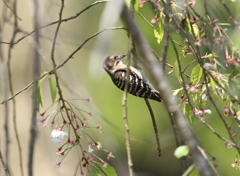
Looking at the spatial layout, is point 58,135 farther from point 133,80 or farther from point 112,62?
point 112,62

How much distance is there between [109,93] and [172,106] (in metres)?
3.29

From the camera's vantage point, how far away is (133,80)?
292 centimetres

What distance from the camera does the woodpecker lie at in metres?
2.81

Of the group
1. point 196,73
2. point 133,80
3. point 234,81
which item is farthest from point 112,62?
point 234,81

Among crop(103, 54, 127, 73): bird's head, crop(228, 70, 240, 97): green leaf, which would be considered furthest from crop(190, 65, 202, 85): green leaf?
crop(103, 54, 127, 73): bird's head

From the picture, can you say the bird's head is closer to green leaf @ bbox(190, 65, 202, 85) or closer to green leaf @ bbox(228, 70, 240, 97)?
green leaf @ bbox(190, 65, 202, 85)

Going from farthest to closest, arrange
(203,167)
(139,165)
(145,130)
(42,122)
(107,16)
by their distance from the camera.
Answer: (139,165), (145,130), (42,122), (107,16), (203,167)

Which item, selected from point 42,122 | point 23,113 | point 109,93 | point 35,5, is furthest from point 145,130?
point 35,5

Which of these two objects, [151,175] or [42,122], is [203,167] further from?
[151,175]

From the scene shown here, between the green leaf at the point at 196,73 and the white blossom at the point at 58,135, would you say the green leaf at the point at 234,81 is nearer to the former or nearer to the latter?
the green leaf at the point at 196,73

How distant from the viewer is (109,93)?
4301mm

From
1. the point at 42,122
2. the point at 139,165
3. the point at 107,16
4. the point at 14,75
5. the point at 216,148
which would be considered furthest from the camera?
the point at 14,75

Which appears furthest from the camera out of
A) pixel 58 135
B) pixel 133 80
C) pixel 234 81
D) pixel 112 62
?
pixel 112 62

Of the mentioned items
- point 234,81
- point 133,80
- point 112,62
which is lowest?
point 234,81
